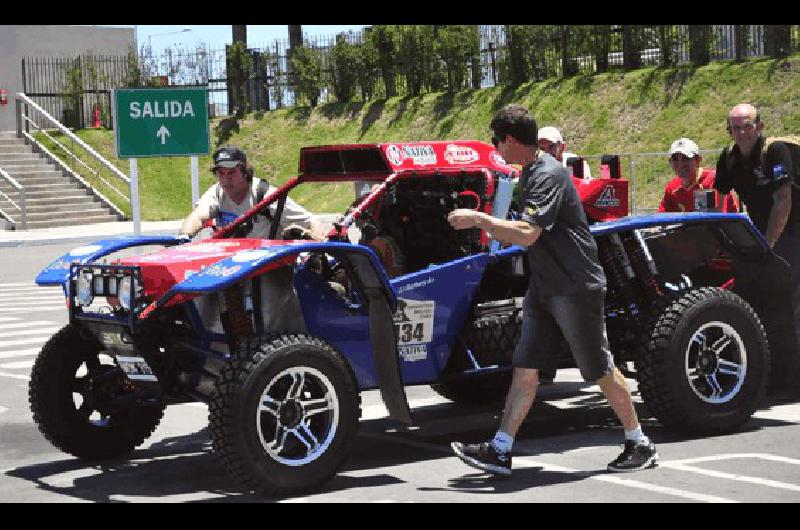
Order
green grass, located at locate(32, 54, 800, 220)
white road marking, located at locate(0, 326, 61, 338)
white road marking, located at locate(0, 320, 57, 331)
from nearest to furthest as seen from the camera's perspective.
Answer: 1. white road marking, located at locate(0, 326, 61, 338)
2. white road marking, located at locate(0, 320, 57, 331)
3. green grass, located at locate(32, 54, 800, 220)

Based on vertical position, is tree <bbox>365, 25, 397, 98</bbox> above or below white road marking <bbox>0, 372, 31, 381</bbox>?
above

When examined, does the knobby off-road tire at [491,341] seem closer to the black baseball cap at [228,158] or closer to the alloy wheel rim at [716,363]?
the alloy wheel rim at [716,363]

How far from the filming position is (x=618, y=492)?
23.8 feet

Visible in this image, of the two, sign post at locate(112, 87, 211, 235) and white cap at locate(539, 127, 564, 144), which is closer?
white cap at locate(539, 127, 564, 144)

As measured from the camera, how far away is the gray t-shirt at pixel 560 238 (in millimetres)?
7551

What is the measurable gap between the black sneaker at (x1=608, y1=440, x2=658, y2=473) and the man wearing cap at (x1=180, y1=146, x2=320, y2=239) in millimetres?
2416

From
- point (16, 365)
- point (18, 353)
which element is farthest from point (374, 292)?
point (18, 353)

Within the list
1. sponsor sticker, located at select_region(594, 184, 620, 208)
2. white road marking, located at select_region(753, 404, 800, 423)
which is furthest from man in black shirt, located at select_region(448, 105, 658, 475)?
white road marking, located at select_region(753, 404, 800, 423)

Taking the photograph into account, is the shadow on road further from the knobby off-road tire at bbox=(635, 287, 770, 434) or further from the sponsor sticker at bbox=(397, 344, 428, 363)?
the sponsor sticker at bbox=(397, 344, 428, 363)

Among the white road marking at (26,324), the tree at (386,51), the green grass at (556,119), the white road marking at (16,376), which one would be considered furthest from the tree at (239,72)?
the white road marking at (16,376)

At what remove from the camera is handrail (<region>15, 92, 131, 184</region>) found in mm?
41219

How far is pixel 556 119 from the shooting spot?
3756 centimetres
